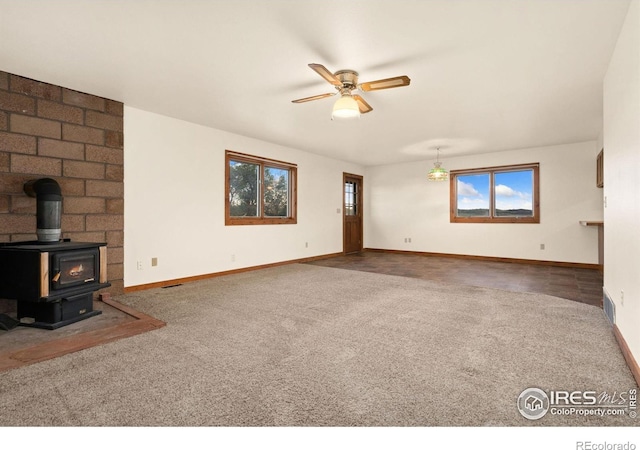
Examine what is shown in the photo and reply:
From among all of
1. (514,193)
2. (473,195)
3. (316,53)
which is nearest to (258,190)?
(316,53)

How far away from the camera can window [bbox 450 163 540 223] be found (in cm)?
677

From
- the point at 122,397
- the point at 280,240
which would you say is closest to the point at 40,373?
the point at 122,397

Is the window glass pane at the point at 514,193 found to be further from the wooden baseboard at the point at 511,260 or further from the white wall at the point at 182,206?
the white wall at the point at 182,206

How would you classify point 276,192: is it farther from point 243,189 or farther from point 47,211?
point 47,211

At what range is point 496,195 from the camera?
720 centimetres

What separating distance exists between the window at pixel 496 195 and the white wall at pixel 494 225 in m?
0.13

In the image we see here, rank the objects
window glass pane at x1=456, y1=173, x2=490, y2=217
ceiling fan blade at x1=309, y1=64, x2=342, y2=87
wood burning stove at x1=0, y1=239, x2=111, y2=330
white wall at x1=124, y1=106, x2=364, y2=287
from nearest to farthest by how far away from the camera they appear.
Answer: ceiling fan blade at x1=309, y1=64, x2=342, y2=87, wood burning stove at x1=0, y1=239, x2=111, y2=330, white wall at x1=124, y1=106, x2=364, y2=287, window glass pane at x1=456, y1=173, x2=490, y2=217

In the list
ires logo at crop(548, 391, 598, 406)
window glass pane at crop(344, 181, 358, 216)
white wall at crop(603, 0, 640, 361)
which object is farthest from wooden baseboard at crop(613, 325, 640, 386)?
window glass pane at crop(344, 181, 358, 216)

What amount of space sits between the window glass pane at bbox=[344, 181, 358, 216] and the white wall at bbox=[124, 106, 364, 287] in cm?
229

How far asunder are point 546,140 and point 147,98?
268 inches

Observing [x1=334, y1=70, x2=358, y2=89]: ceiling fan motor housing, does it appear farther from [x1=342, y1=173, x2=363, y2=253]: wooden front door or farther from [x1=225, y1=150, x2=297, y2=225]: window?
[x1=342, y1=173, x2=363, y2=253]: wooden front door

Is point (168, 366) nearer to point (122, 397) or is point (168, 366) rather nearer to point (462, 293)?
point (122, 397)

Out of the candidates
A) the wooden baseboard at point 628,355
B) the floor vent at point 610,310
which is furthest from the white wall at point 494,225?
the wooden baseboard at point 628,355

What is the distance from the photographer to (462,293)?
4066 millimetres
